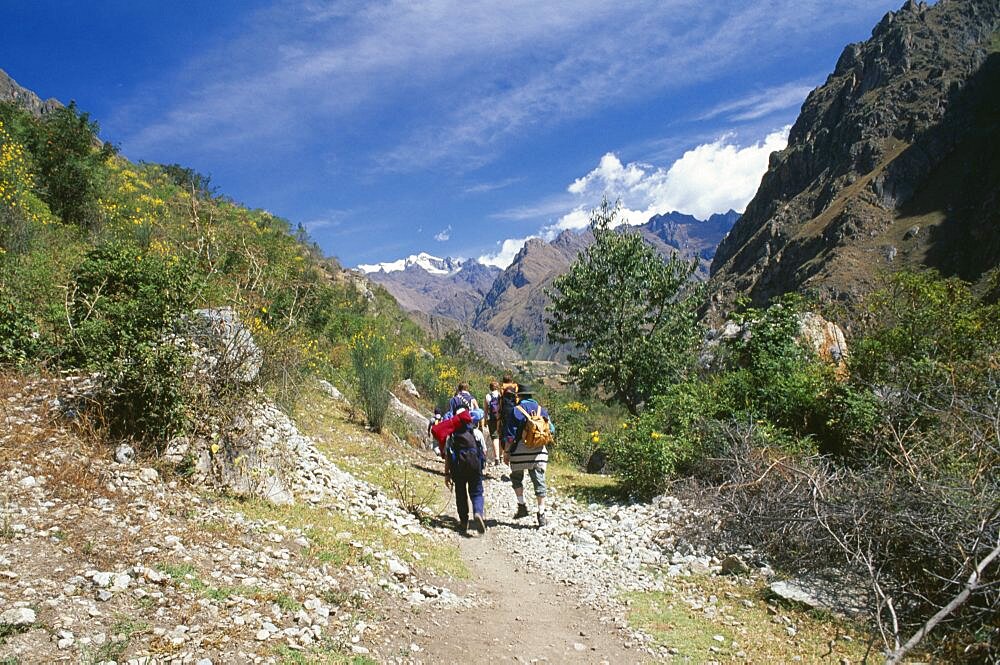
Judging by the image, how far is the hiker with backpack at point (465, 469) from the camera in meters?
7.52

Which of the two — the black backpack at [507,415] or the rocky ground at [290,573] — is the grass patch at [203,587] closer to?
the rocky ground at [290,573]

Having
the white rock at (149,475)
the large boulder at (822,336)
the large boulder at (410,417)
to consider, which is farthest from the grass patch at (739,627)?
the large boulder at (410,417)

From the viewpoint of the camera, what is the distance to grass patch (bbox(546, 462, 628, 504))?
10.2 m

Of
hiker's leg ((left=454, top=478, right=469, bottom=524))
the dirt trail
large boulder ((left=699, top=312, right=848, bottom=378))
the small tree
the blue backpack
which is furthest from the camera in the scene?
the small tree

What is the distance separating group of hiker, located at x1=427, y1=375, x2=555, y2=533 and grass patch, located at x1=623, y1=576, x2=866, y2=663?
2.49 meters

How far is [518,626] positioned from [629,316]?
11320mm

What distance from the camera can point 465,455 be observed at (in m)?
7.52

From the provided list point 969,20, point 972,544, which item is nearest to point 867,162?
point 969,20

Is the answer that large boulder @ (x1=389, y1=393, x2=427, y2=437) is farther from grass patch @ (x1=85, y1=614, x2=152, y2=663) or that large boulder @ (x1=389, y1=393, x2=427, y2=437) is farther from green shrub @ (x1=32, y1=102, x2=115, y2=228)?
grass patch @ (x1=85, y1=614, x2=152, y2=663)

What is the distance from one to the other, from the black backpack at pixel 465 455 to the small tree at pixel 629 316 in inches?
318

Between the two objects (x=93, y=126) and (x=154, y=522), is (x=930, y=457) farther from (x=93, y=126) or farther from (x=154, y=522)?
(x=93, y=126)

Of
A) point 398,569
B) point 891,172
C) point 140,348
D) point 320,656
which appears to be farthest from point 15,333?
point 891,172

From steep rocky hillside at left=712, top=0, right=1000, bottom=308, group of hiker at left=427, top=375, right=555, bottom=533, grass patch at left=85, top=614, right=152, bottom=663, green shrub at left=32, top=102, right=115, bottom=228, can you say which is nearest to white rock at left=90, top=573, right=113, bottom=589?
grass patch at left=85, top=614, right=152, bottom=663

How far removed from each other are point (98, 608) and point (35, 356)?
4.76m
